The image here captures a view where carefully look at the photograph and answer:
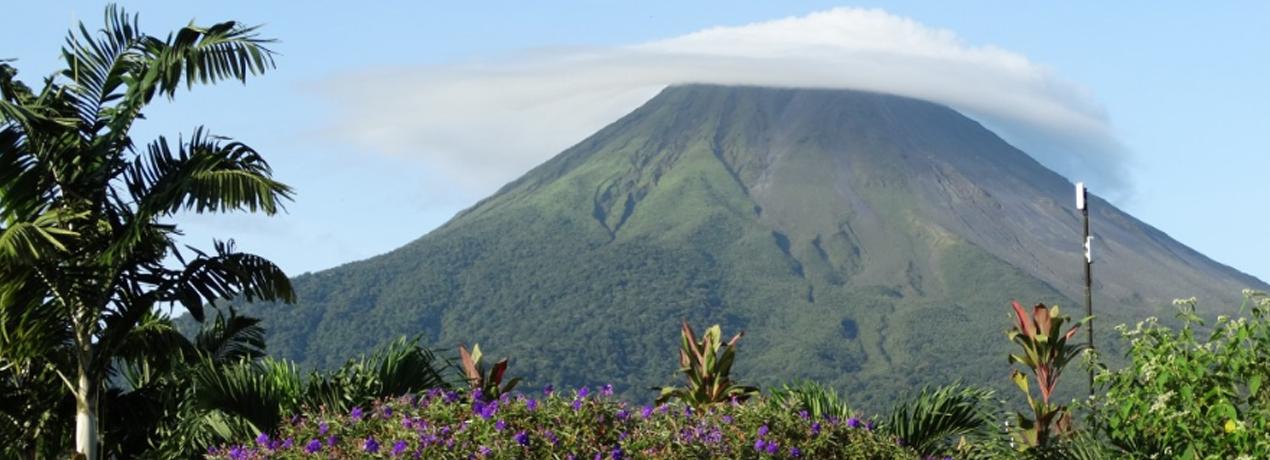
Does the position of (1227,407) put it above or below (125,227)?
below

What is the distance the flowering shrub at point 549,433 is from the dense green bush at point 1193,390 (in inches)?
86.5

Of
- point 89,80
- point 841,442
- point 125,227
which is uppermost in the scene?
point 89,80

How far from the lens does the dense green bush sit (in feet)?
37.0

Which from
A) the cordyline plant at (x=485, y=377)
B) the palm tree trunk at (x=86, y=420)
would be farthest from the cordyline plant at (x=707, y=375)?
the palm tree trunk at (x=86, y=420)

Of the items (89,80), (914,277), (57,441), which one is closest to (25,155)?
(89,80)

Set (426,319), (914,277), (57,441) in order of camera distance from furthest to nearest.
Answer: (914,277)
(426,319)
(57,441)

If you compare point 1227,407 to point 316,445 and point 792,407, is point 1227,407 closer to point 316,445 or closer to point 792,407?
point 792,407

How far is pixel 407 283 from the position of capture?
19238 cm

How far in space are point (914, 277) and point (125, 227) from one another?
188238 millimetres

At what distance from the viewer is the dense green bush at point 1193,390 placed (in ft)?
37.0

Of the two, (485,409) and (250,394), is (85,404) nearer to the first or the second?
(250,394)

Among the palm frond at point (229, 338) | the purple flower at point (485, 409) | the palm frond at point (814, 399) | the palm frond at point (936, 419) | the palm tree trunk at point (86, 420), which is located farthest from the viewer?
the palm frond at point (229, 338)

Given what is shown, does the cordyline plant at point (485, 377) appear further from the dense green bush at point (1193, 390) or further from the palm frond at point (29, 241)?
the dense green bush at point (1193, 390)

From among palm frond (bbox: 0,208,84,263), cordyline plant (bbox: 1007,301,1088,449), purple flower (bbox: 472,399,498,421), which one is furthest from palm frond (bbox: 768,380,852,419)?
palm frond (bbox: 0,208,84,263)
